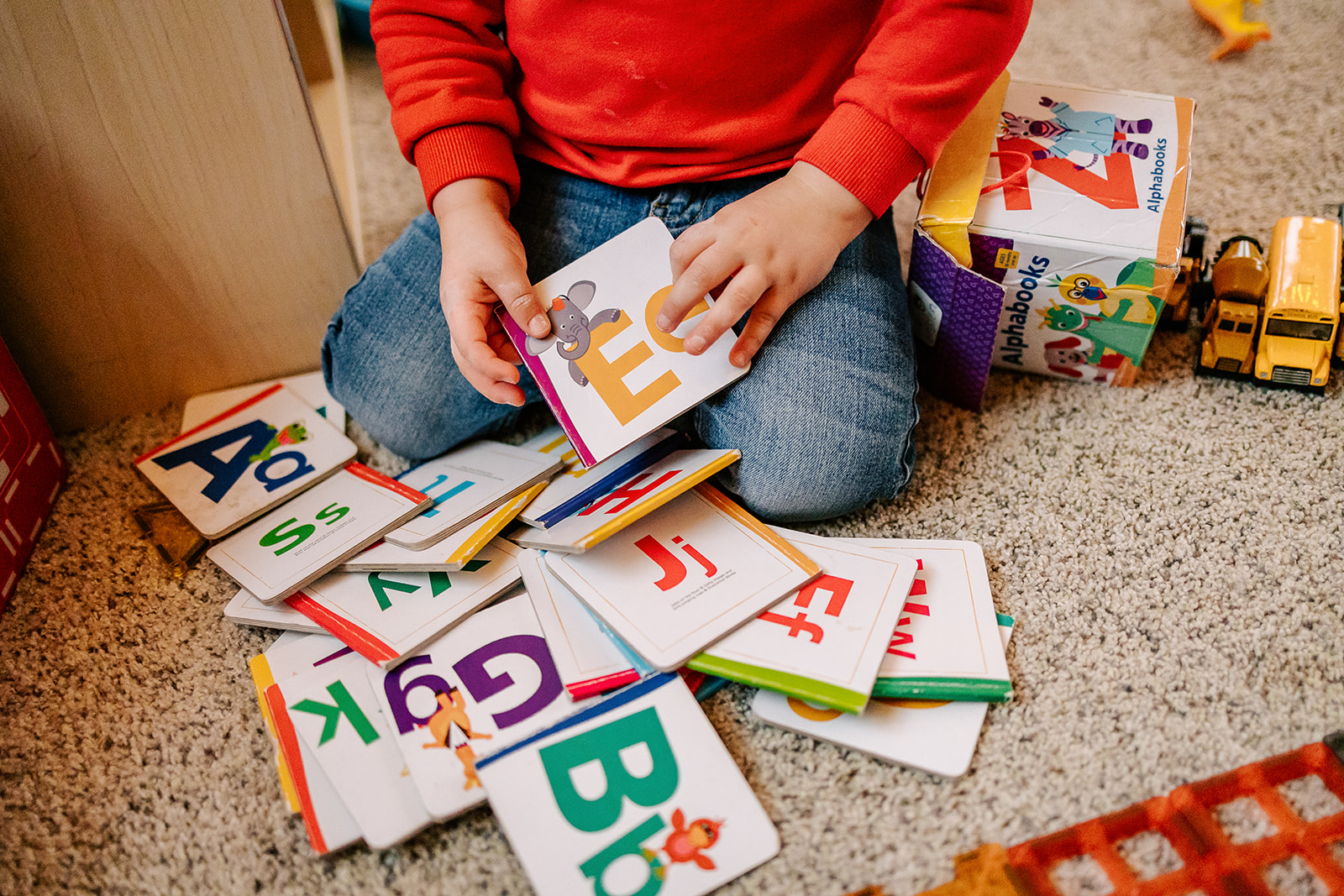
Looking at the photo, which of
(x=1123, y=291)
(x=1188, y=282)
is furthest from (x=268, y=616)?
(x=1188, y=282)

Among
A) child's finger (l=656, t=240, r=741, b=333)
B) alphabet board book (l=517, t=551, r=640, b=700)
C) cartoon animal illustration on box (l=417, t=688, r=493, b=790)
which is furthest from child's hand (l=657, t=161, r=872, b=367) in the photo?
cartoon animal illustration on box (l=417, t=688, r=493, b=790)

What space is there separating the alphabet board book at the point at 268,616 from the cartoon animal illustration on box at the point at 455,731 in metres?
0.14

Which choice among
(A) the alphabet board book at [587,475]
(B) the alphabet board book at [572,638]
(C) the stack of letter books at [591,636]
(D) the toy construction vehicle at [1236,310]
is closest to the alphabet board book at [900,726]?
(C) the stack of letter books at [591,636]

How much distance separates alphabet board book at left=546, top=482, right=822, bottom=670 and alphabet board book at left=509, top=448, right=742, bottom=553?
0.03 meters

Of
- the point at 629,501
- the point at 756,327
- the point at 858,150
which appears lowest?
the point at 629,501

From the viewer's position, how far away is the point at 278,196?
88 centimetres

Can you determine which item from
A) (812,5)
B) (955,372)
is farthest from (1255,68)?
(812,5)

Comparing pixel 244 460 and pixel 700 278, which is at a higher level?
pixel 700 278

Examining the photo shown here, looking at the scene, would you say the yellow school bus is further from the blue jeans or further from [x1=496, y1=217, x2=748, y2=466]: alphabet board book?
[x1=496, y1=217, x2=748, y2=466]: alphabet board book

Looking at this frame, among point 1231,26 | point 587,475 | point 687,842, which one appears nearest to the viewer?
point 687,842

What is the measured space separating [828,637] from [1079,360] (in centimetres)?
43

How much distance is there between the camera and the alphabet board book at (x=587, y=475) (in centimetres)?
75

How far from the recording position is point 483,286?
0.74 metres

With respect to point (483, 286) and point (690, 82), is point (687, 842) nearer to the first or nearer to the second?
point (483, 286)
